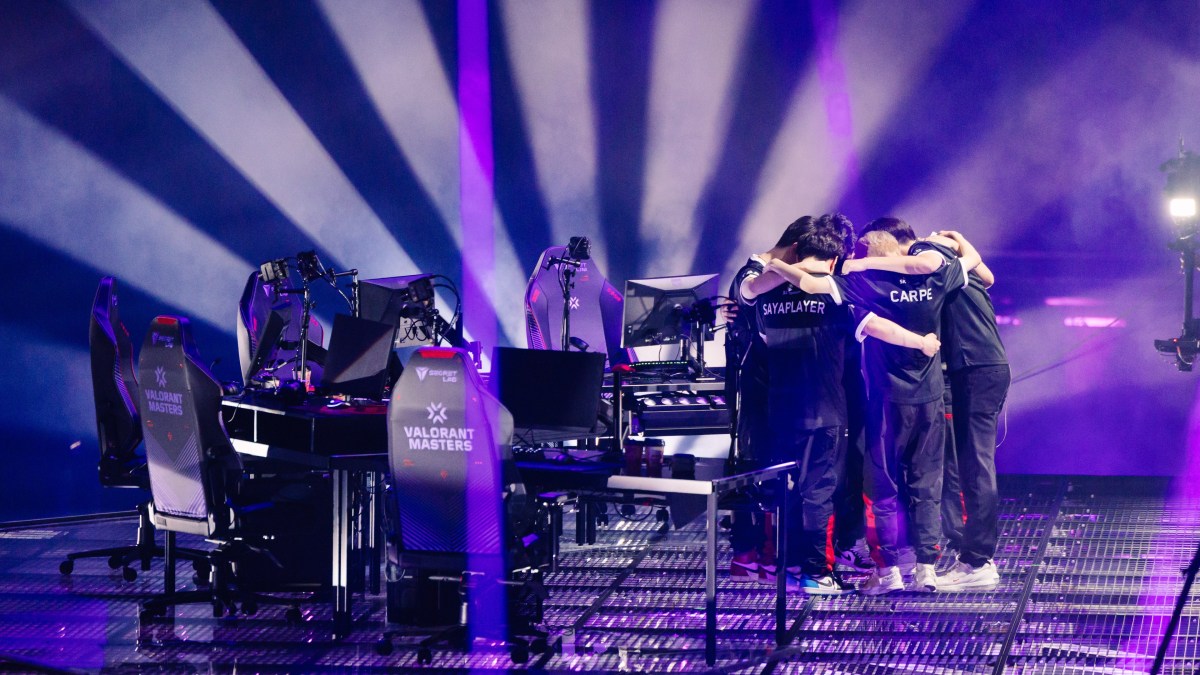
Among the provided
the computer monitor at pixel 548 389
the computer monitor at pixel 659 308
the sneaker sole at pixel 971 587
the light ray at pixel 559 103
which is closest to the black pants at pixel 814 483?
the sneaker sole at pixel 971 587

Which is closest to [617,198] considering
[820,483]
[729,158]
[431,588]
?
[729,158]

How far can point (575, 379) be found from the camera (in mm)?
5012

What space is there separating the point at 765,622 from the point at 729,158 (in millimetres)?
5604

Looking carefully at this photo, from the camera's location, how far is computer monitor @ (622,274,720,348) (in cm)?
653

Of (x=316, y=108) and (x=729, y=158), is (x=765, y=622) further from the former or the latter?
(x=316, y=108)

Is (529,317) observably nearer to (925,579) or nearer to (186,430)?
(186,430)

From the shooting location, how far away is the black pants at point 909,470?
541cm

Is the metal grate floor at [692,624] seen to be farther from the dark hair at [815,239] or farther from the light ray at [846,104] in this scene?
the light ray at [846,104]

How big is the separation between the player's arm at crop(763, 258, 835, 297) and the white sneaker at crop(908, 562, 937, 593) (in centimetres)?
142

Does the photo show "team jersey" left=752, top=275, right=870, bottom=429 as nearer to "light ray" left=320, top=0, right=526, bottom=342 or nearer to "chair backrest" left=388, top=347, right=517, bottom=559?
"chair backrest" left=388, top=347, right=517, bottom=559

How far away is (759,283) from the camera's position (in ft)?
17.8

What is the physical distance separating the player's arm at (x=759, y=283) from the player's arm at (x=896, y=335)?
45cm

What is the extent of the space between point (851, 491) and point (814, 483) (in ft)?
1.80

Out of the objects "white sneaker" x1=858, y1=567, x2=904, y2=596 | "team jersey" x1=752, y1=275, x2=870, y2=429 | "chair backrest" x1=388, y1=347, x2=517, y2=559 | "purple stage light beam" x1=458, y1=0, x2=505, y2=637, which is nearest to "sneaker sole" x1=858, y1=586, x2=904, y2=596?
"white sneaker" x1=858, y1=567, x2=904, y2=596
